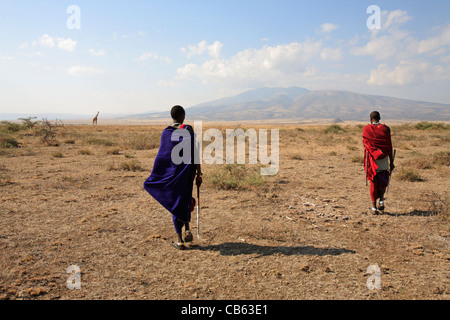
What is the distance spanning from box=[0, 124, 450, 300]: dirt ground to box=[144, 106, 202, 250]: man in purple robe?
73 centimetres

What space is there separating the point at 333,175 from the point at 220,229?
598 centimetres

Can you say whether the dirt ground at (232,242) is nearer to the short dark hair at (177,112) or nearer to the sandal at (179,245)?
the sandal at (179,245)

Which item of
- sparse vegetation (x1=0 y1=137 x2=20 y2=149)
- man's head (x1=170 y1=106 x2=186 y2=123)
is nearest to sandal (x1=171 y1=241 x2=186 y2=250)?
man's head (x1=170 y1=106 x2=186 y2=123)

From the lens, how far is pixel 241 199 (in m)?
7.10

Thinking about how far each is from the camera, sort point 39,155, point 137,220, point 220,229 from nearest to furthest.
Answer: point 220,229
point 137,220
point 39,155

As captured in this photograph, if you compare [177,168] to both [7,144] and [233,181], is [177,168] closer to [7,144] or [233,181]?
[233,181]

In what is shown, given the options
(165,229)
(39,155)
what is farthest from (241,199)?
(39,155)

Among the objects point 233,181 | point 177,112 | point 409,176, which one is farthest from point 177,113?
point 409,176

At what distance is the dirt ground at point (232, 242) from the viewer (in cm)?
339

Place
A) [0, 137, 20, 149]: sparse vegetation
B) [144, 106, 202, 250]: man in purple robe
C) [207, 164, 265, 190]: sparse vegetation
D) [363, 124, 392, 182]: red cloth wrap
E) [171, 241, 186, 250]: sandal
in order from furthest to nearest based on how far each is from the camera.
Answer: [0, 137, 20, 149]: sparse vegetation → [207, 164, 265, 190]: sparse vegetation → [363, 124, 392, 182]: red cloth wrap → [171, 241, 186, 250]: sandal → [144, 106, 202, 250]: man in purple robe

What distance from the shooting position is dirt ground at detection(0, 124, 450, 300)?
3.39 metres

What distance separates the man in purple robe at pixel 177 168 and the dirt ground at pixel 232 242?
0.73 metres

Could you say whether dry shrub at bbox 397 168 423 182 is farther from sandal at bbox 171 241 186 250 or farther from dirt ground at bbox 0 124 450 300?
sandal at bbox 171 241 186 250
